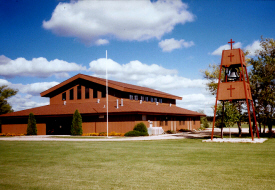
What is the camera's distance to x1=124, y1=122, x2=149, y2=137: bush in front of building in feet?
94.5

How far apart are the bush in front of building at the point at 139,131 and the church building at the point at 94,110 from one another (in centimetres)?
105

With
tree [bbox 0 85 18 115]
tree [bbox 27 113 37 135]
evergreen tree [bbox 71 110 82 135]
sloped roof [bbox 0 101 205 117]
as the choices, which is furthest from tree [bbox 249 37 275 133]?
tree [bbox 0 85 18 115]

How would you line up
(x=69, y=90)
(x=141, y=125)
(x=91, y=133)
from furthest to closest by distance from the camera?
(x=69, y=90) < (x=91, y=133) < (x=141, y=125)

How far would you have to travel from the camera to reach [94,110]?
32.6m

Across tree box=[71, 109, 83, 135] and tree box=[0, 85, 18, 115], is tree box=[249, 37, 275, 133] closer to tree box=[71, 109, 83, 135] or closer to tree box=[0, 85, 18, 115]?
tree box=[71, 109, 83, 135]

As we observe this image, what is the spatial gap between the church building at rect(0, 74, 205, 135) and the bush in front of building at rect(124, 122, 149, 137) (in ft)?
3.45

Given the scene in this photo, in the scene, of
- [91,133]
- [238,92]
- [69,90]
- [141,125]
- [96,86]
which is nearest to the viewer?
[238,92]

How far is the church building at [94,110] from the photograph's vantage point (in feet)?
104

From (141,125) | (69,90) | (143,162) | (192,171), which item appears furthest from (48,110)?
(192,171)

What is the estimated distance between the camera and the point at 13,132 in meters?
37.9

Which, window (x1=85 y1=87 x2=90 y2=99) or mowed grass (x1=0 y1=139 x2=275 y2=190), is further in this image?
window (x1=85 y1=87 x2=90 y2=99)

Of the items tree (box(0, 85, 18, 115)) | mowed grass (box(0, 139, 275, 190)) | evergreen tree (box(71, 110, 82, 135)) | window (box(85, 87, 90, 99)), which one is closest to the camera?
mowed grass (box(0, 139, 275, 190))

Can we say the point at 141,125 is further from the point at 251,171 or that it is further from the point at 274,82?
the point at 251,171

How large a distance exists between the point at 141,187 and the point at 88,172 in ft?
8.65
